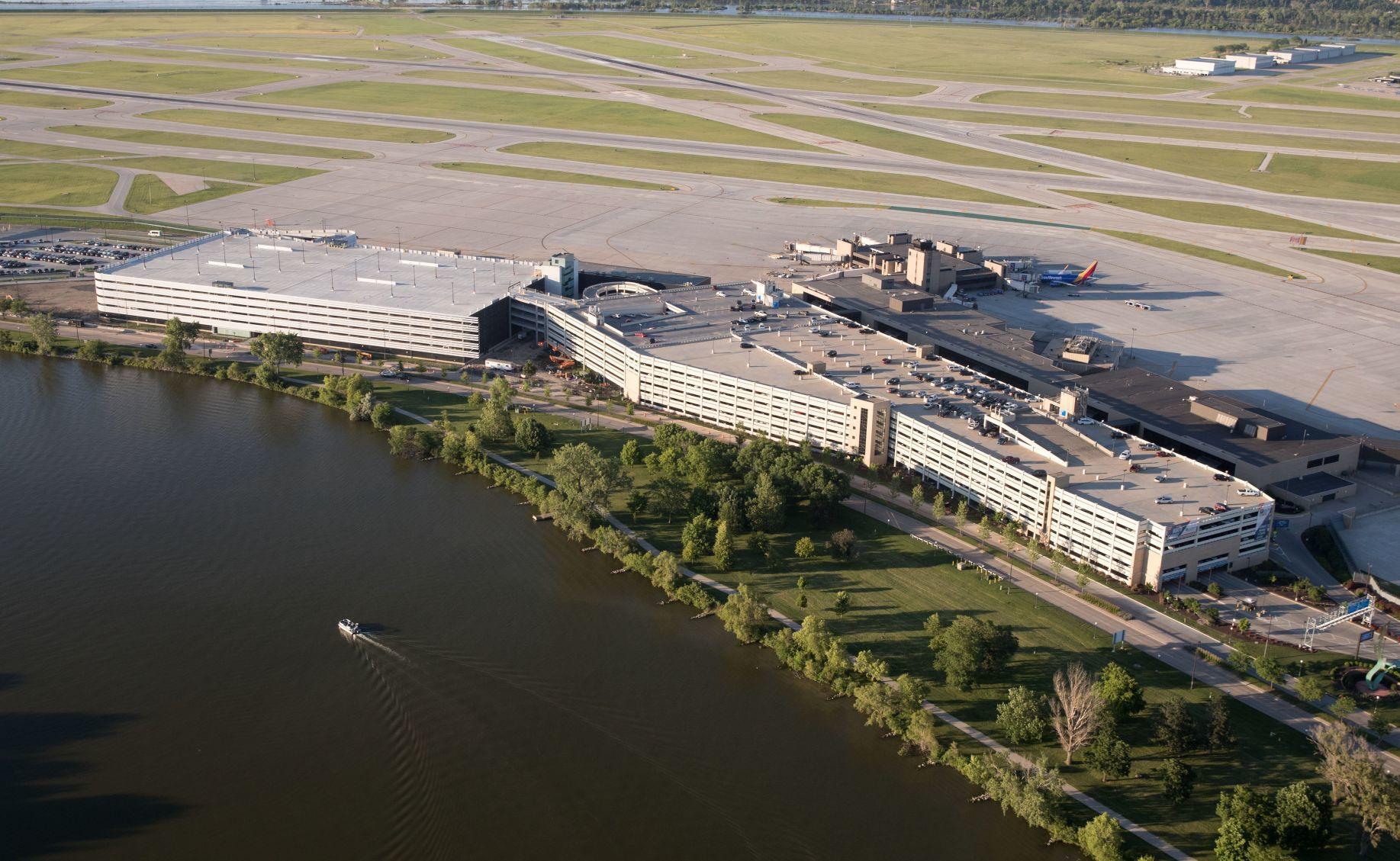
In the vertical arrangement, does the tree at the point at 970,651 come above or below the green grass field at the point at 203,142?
below

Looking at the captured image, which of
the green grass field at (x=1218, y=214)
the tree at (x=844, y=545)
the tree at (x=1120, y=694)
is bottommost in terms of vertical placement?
the tree at (x=1120, y=694)

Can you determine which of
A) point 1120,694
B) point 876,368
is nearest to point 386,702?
point 1120,694

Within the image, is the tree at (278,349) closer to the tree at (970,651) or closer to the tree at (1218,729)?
the tree at (970,651)

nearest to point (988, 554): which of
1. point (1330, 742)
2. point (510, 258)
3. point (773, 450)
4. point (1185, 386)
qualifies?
point (773, 450)

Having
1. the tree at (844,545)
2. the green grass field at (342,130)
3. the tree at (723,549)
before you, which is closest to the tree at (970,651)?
the tree at (844,545)

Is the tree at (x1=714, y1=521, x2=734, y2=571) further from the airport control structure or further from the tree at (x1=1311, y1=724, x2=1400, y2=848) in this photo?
the tree at (x1=1311, y1=724, x2=1400, y2=848)
